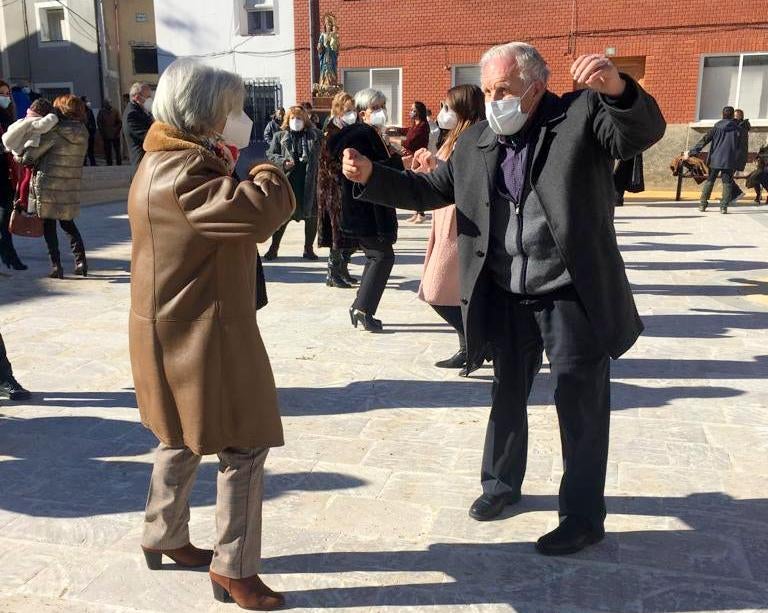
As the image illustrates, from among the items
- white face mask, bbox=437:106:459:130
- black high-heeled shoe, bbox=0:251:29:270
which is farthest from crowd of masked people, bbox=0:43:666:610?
black high-heeled shoe, bbox=0:251:29:270

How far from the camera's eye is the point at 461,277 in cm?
307

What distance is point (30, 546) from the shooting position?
301 centimetres

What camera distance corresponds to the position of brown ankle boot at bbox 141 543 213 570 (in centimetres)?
278

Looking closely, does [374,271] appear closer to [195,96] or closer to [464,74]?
[195,96]

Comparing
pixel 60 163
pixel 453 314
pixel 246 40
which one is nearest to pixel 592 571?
pixel 453 314

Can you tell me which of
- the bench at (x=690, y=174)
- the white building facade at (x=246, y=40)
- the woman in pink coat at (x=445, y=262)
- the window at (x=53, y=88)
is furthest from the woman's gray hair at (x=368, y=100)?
the window at (x=53, y=88)

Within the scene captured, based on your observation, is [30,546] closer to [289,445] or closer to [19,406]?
[289,445]

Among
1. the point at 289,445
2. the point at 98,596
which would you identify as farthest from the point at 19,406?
the point at 98,596

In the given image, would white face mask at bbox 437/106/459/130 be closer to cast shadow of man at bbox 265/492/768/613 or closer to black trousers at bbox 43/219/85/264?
cast shadow of man at bbox 265/492/768/613

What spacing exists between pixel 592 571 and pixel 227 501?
1322 millimetres

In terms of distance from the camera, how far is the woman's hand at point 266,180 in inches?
88.2

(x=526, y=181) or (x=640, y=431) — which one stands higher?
(x=526, y=181)

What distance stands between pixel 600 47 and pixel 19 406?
16.0 m

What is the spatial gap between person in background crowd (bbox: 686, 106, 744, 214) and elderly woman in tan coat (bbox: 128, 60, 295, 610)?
12.8 m
